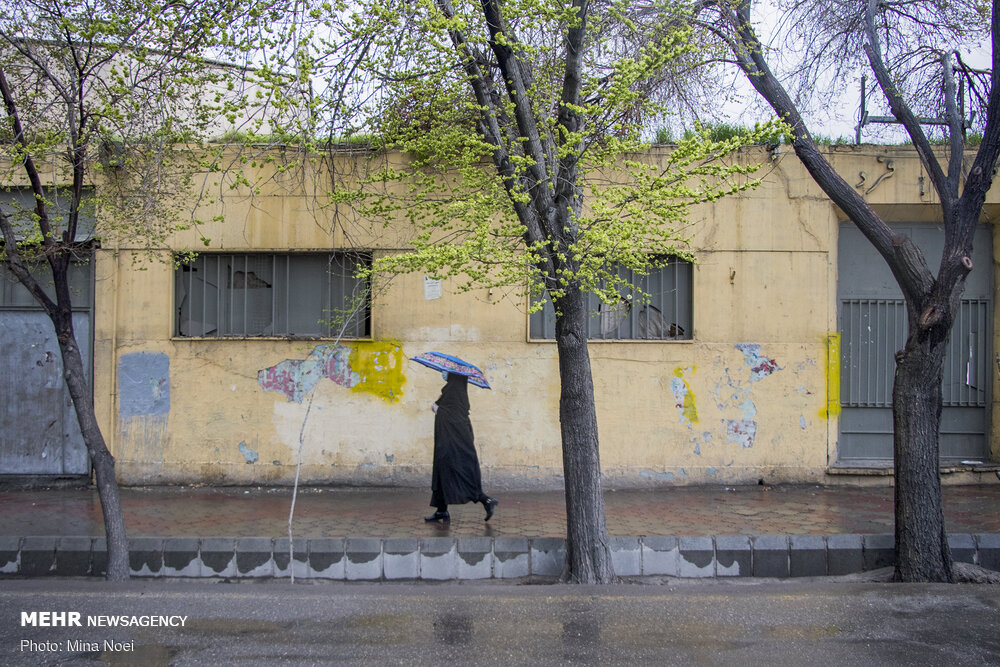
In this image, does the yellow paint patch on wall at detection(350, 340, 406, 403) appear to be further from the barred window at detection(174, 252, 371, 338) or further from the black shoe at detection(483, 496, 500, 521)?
the black shoe at detection(483, 496, 500, 521)

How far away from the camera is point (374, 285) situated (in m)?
9.67

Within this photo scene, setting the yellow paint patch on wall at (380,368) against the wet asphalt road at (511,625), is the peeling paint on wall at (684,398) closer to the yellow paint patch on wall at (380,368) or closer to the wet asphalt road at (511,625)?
the yellow paint patch on wall at (380,368)

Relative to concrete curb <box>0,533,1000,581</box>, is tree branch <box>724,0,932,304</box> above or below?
above

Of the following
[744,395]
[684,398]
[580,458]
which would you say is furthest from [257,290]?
[744,395]

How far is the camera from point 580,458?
6.49 m

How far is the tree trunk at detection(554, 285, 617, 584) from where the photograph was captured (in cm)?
638

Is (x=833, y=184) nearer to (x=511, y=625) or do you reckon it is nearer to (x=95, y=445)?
(x=511, y=625)

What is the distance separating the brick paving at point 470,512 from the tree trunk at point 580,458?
98cm

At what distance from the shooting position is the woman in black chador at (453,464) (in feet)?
25.7

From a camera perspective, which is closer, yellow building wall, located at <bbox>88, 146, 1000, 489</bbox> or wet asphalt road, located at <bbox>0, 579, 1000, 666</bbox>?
wet asphalt road, located at <bbox>0, 579, 1000, 666</bbox>

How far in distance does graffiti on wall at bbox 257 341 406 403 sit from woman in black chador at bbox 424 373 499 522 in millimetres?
1830

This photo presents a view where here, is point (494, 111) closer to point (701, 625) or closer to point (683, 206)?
point (683, 206)

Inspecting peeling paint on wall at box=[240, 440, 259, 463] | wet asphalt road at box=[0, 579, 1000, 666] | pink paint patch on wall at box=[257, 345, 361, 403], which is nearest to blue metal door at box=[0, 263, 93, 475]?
peeling paint on wall at box=[240, 440, 259, 463]

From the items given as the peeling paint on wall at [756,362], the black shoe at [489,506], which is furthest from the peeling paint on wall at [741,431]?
the black shoe at [489,506]
